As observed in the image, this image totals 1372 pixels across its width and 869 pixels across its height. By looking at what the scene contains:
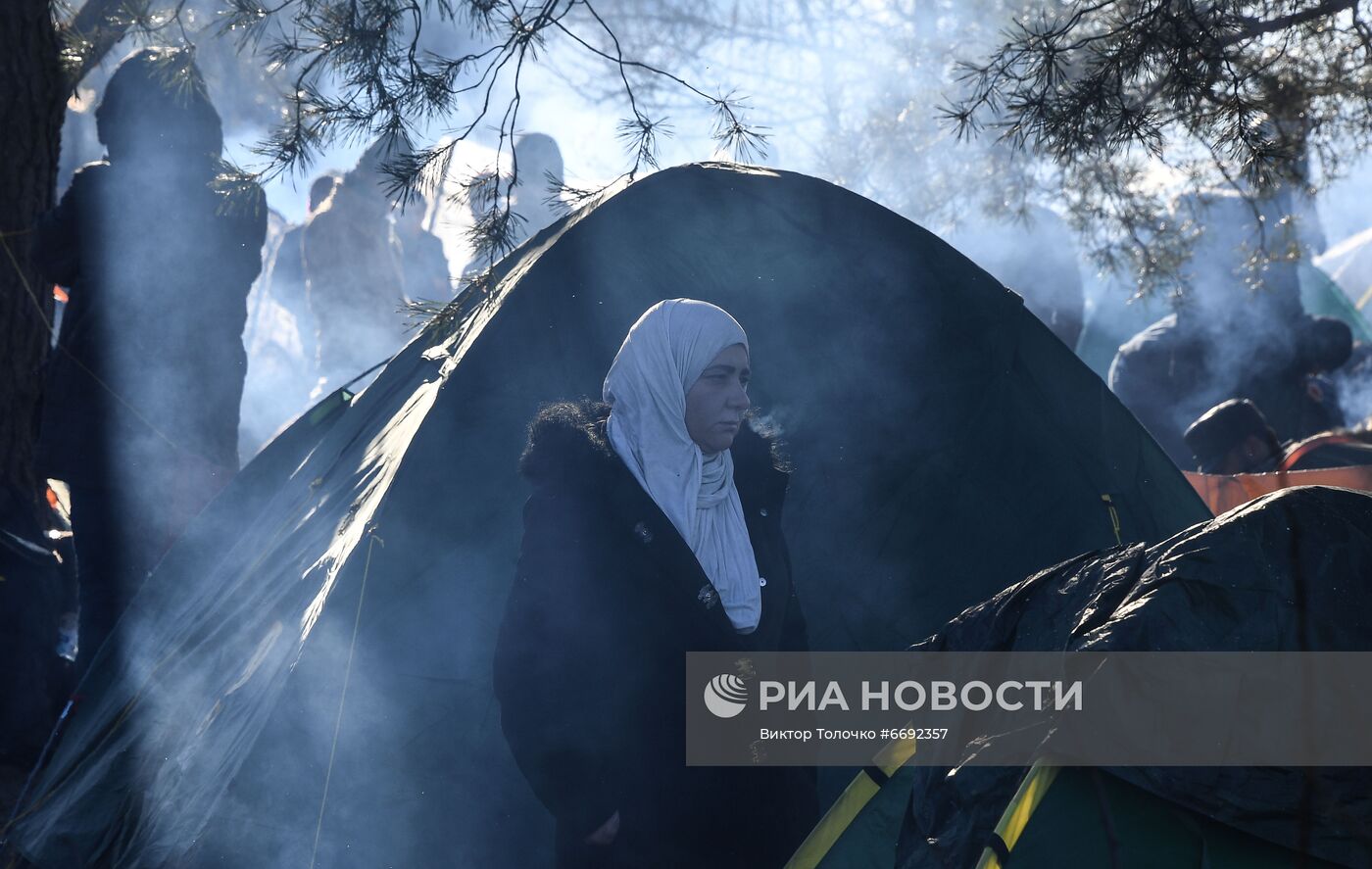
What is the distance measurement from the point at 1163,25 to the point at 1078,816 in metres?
2.77

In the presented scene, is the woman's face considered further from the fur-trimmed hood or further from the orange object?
the orange object

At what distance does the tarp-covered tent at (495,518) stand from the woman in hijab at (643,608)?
2.27ft

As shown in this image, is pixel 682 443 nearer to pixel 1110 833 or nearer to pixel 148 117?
pixel 1110 833

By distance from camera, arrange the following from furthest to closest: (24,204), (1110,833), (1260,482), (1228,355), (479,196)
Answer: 1. (1228,355)
2. (1260,482)
3. (24,204)
4. (479,196)
5. (1110,833)

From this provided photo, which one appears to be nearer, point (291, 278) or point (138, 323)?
point (138, 323)

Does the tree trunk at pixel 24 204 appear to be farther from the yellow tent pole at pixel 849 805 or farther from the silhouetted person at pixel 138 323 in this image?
the yellow tent pole at pixel 849 805

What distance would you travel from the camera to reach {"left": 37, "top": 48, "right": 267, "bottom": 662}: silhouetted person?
4.18 meters

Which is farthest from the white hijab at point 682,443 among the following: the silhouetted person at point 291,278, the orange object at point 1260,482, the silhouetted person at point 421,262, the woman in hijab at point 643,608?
the silhouetted person at point 291,278

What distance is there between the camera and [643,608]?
226 cm

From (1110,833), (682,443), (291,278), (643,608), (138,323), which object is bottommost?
(1110,833)

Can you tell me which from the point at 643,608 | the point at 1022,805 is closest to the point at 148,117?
the point at 643,608

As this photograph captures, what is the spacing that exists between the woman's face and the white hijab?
0.02 meters

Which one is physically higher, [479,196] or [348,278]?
[348,278]

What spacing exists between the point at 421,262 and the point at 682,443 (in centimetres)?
824
